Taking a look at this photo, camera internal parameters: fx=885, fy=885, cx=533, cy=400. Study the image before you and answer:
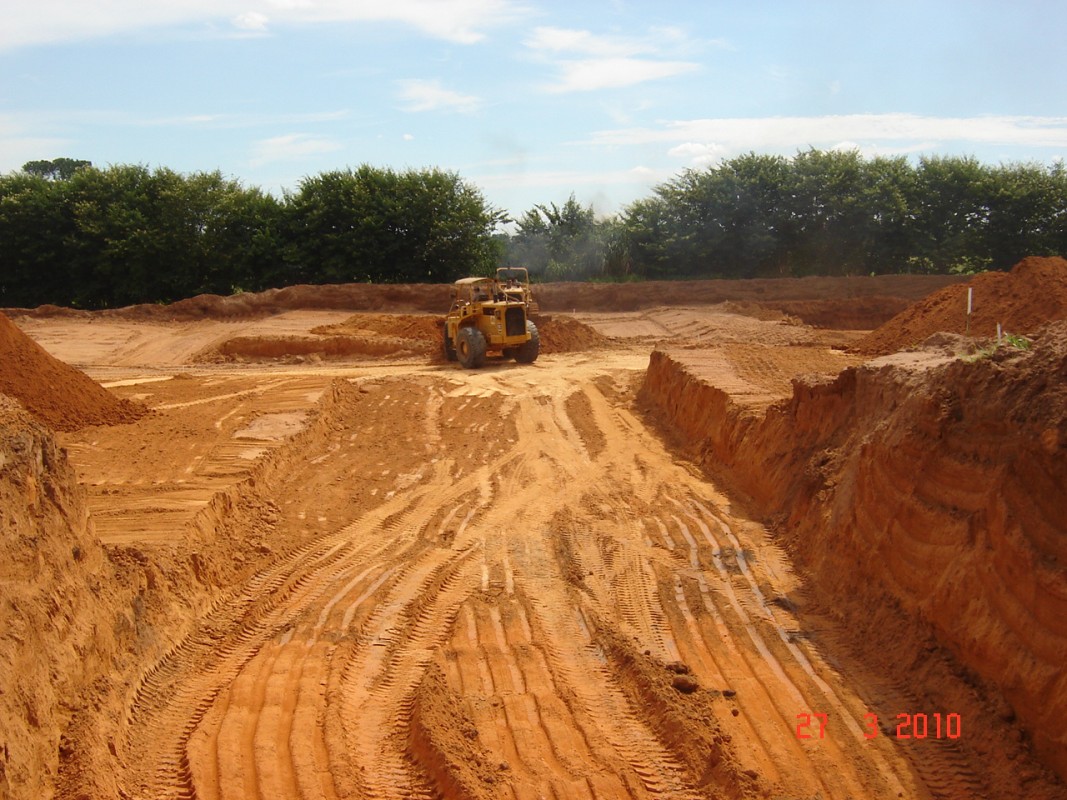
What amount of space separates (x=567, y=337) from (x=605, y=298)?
6707mm

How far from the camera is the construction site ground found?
4539 mm

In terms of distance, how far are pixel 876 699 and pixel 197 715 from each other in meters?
3.95

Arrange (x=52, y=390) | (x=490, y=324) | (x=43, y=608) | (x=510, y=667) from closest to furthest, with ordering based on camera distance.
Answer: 1. (x=43, y=608)
2. (x=510, y=667)
3. (x=52, y=390)
4. (x=490, y=324)

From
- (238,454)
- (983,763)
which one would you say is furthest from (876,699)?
(238,454)

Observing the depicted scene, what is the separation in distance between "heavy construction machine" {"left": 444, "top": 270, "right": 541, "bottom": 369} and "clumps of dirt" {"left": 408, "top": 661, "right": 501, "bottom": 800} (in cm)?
1322

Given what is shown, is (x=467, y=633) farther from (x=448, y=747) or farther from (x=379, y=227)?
(x=379, y=227)

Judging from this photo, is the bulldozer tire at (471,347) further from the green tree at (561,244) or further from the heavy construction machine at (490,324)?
the green tree at (561,244)

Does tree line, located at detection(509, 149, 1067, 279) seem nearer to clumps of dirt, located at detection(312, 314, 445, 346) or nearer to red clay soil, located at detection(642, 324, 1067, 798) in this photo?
clumps of dirt, located at detection(312, 314, 445, 346)

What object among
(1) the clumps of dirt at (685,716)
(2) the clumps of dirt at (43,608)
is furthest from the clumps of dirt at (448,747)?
(2) the clumps of dirt at (43,608)

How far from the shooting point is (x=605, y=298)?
2883 centimetres

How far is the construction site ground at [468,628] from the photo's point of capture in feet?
14.9

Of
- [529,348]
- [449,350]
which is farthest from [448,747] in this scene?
[449,350]

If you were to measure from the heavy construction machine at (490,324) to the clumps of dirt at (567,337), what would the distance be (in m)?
2.95

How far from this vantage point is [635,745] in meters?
4.74
